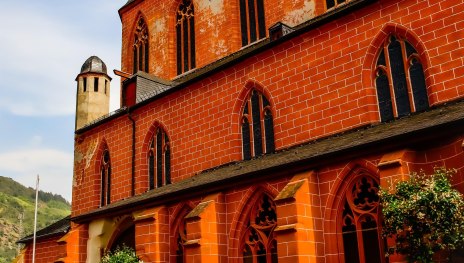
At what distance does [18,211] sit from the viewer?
104375mm

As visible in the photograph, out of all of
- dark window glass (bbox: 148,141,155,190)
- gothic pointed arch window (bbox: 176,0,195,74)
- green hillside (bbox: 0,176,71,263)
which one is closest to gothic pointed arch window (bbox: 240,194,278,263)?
dark window glass (bbox: 148,141,155,190)

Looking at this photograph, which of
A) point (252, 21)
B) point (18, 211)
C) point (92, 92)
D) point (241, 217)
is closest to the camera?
point (241, 217)

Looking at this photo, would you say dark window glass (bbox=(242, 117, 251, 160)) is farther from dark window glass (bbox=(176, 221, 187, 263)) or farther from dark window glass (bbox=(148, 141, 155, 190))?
dark window glass (bbox=(148, 141, 155, 190))

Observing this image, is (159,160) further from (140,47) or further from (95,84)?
(140,47)

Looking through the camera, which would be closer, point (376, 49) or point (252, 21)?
point (376, 49)

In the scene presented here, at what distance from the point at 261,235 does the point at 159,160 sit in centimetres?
735

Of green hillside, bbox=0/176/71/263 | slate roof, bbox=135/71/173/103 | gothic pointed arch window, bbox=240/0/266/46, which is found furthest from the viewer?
Result: green hillside, bbox=0/176/71/263

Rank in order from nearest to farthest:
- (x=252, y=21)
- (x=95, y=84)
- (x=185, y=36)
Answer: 1. (x=252, y=21)
2. (x=185, y=36)
3. (x=95, y=84)

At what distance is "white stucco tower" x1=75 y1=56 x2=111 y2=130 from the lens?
26438 mm

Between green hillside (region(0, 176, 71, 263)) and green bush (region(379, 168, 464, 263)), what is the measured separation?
52737mm

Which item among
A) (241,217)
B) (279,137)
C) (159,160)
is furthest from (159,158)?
(241,217)

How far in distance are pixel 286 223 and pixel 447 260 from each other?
12.0ft

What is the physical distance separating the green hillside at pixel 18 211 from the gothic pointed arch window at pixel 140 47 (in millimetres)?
36336

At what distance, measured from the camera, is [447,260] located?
411 inches
